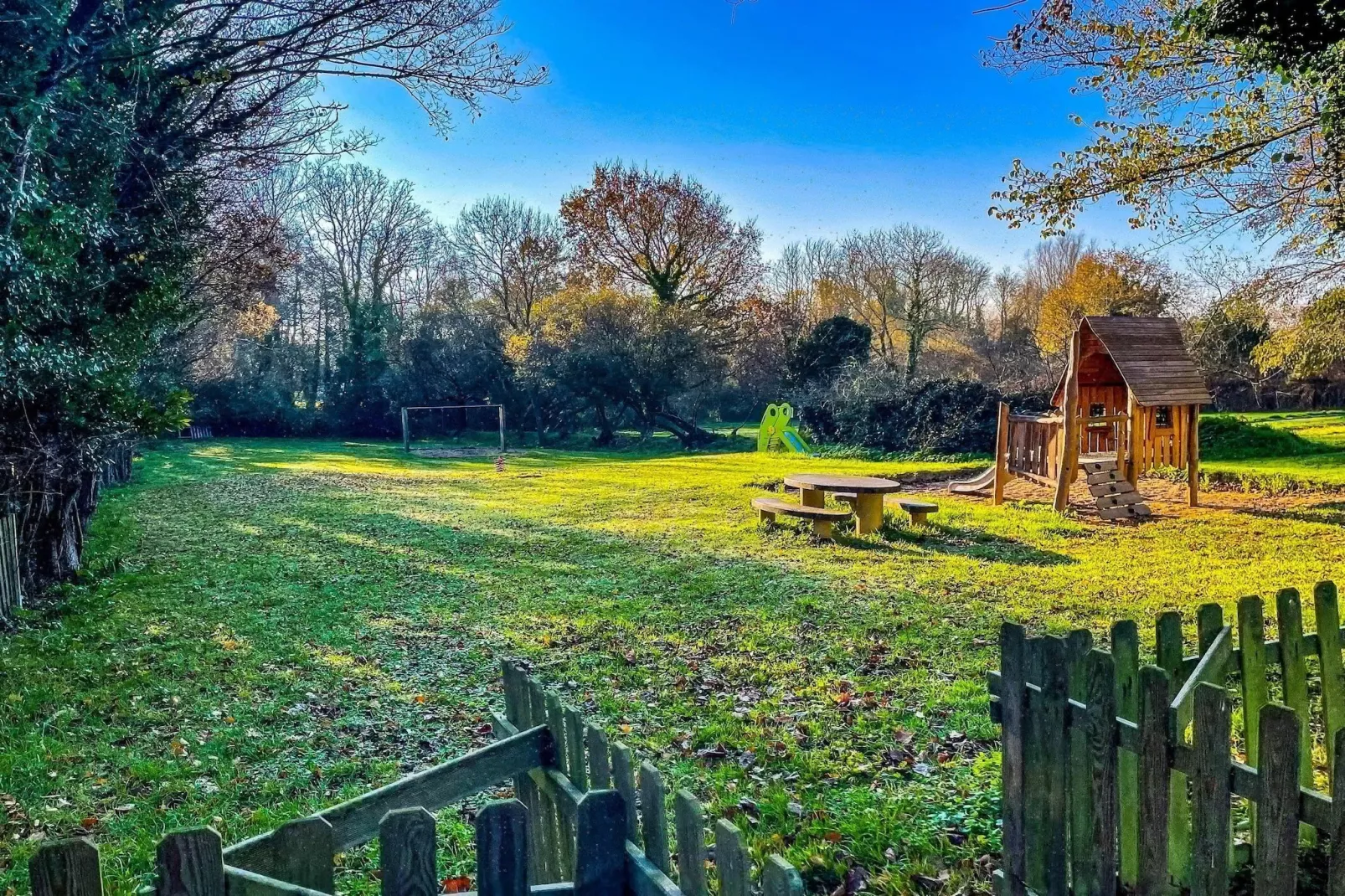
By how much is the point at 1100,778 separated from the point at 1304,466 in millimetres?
19518

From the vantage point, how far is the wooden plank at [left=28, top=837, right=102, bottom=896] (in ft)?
4.57

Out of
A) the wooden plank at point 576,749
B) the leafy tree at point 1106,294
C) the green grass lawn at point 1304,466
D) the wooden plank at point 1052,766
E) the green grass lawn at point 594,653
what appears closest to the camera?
the wooden plank at point 576,749

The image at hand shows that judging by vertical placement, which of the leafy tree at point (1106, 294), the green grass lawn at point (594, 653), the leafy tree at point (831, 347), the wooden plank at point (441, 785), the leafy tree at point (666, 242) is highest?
the leafy tree at point (666, 242)

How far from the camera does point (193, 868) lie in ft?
4.94

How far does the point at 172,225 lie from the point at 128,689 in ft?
18.2

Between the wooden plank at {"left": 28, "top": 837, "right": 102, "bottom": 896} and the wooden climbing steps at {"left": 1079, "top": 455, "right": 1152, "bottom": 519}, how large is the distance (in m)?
14.5

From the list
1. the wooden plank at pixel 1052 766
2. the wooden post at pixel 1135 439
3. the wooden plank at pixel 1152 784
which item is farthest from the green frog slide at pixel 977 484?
the wooden plank at pixel 1152 784

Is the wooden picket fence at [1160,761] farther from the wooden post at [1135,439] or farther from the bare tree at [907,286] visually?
the bare tree at [907,286]

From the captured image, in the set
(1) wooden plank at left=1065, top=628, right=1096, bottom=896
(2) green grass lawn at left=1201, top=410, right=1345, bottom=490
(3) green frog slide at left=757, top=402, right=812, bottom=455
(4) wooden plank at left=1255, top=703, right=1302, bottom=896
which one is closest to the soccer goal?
(3) green frog slide at left=757, top=402, right=812, bottom=455

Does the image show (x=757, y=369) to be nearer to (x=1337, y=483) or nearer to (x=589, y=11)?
(x=1337, y=483)

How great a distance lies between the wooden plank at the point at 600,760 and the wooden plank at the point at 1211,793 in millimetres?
1732

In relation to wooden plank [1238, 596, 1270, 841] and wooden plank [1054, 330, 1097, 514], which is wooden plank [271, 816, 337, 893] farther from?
wooden plank [1054, 330, 1097, 514]

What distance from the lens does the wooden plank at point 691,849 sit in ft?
5.57

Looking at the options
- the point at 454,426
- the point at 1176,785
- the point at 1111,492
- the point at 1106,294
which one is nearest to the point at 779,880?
the point at 1176,785
